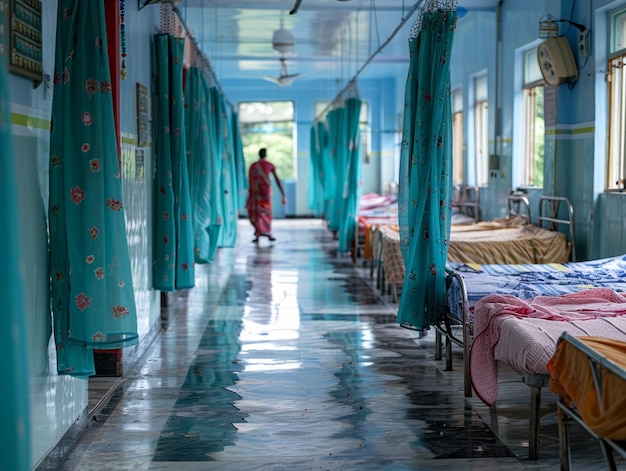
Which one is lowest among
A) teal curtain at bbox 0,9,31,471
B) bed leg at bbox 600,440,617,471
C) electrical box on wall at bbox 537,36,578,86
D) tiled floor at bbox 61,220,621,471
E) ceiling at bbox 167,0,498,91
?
tiled floor at bbox 61,220,621,471

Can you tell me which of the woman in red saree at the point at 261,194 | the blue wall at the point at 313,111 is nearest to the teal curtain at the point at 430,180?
the woman in red saree at the point at 261,194

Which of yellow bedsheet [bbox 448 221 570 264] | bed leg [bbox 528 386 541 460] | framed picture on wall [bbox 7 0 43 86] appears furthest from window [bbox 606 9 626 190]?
framed picture on wall [bbox 7 0 43 86]

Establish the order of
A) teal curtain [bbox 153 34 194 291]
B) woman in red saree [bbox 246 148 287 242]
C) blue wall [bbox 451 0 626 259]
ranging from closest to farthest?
teal curtain [bbox 153 34 194 291], blue wall [bbox 451 0 626 259], woman in red saree [bbox 246 148 287 242]

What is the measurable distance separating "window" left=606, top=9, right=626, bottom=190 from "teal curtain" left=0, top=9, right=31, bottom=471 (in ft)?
21.1

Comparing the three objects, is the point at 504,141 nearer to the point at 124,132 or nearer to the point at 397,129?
the point at 124,132

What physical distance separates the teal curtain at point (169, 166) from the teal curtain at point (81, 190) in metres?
3.14

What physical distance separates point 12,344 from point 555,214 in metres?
7.30

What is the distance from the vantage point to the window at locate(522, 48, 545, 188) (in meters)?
10.1

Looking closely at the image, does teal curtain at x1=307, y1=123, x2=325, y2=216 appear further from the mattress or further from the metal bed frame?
the mattress

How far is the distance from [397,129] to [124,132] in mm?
14324

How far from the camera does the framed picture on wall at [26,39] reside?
3.52 metres

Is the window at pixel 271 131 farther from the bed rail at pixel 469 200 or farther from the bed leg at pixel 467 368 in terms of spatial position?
the bed leg at pixel 467 368

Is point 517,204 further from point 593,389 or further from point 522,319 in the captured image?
point 593,389

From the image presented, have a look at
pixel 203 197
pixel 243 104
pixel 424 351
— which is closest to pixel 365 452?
pixel 424 351
